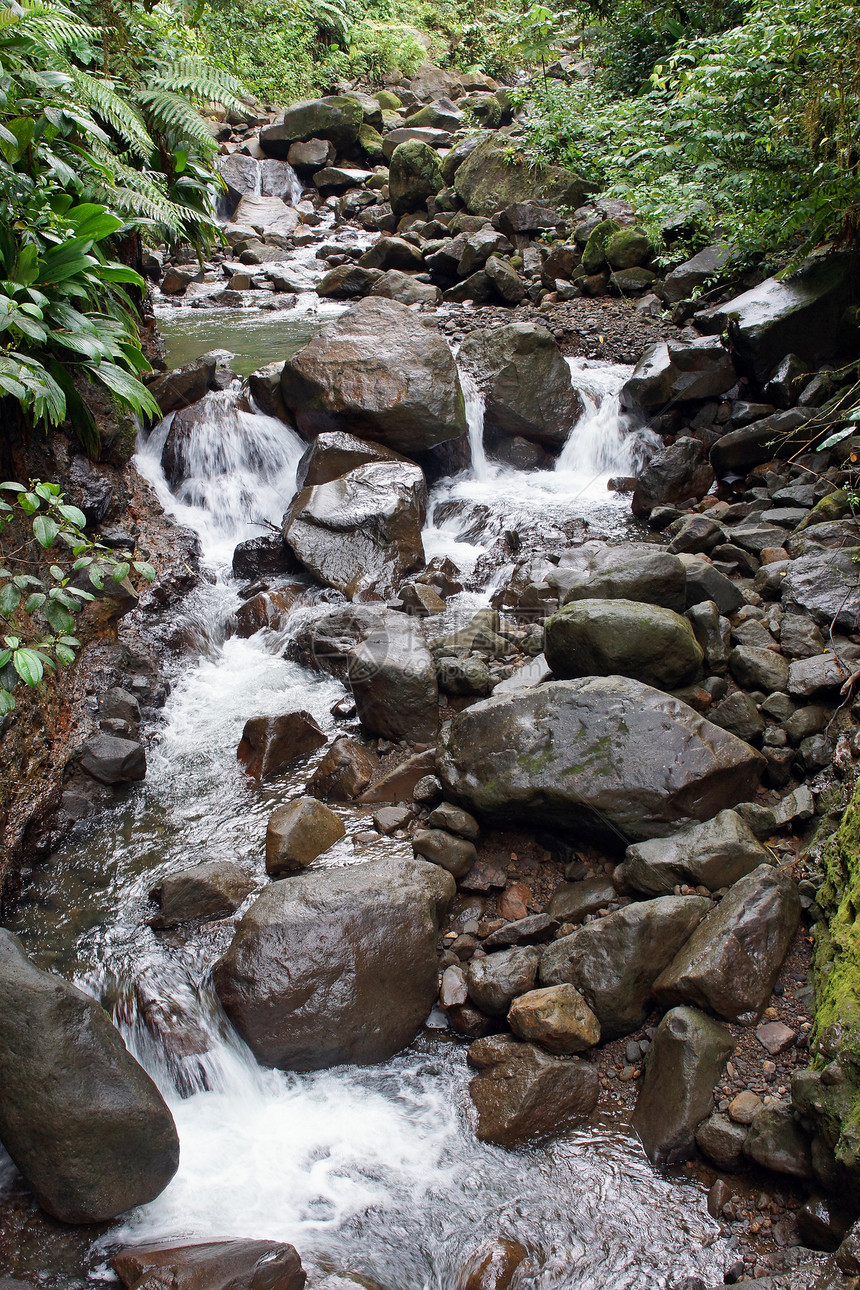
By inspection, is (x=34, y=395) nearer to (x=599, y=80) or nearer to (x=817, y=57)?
(x=817, y=57)

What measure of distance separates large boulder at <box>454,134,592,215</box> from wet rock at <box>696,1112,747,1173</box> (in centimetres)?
1221

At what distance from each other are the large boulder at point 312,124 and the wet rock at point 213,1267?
1908 cm

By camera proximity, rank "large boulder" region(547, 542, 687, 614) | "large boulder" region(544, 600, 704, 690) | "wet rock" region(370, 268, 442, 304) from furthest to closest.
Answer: "wet rock" region(370, 268, 442, 304), "large boulder" region(547, 542, 687, 614), "large boulder" region(544, 600, 704, 690)

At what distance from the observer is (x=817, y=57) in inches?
259

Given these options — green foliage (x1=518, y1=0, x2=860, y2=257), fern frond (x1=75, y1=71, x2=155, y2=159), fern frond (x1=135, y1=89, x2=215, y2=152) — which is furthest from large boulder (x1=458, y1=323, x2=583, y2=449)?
fern frond (x1=75, y1=71, x2=155, y2=159)

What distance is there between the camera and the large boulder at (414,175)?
13.5 meters

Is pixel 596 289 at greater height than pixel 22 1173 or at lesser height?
greater

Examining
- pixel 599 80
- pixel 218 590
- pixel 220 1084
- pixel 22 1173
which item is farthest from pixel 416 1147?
pixel 599 80

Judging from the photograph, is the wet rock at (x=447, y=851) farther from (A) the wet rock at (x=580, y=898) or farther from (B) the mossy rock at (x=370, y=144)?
(B) the mossy rock at (x=370, y=144)

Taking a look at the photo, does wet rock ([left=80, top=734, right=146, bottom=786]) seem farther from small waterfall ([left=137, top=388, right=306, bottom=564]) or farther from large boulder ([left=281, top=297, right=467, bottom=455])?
large boulder ([left=281, top=297, right=467, bottom=455])

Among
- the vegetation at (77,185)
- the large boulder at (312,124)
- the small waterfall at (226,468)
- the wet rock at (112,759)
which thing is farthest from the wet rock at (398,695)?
the large boulder at (312,124)

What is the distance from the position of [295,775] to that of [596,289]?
324 inches

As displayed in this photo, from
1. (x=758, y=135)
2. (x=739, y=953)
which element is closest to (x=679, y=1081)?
(x=739, y=953)

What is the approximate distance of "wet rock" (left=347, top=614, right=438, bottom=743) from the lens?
178 inches
